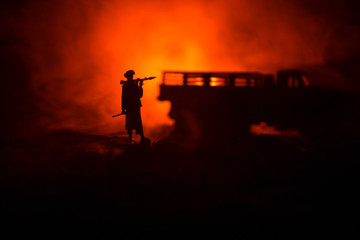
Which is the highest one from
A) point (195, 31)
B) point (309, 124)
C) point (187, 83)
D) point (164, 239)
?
point (195, 31)

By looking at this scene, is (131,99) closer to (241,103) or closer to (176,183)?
(176,183)

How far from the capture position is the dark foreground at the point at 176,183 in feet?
15.0

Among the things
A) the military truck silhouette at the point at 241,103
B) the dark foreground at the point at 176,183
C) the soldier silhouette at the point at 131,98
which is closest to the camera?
the dark foreground at the point at 176,183

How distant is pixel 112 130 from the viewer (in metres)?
12.9

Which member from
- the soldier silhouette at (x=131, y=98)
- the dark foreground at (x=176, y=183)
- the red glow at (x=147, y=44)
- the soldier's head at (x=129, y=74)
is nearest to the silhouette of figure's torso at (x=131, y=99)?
the soldier silhouette at (x=131, y=98)

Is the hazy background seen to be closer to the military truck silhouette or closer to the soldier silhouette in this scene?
the military truck silhouette

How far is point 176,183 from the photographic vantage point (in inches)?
228

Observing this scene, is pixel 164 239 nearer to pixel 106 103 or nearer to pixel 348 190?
pixel 348 190

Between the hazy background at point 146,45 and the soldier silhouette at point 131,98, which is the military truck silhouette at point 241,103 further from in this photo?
the hazy background at point 146,45

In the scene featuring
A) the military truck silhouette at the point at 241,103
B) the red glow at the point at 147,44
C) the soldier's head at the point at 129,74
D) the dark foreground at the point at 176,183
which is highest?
the red glow at the point at 147,44

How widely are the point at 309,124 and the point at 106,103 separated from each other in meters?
11.0

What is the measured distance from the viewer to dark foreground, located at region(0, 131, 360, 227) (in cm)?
457

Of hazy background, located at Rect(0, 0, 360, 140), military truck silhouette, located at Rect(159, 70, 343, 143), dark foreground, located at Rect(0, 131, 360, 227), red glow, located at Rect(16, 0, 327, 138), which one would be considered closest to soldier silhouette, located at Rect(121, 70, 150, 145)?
dark foreground, located at Rect(0, 131, 360, 227)

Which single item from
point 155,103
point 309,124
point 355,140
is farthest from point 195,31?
point 355,140
